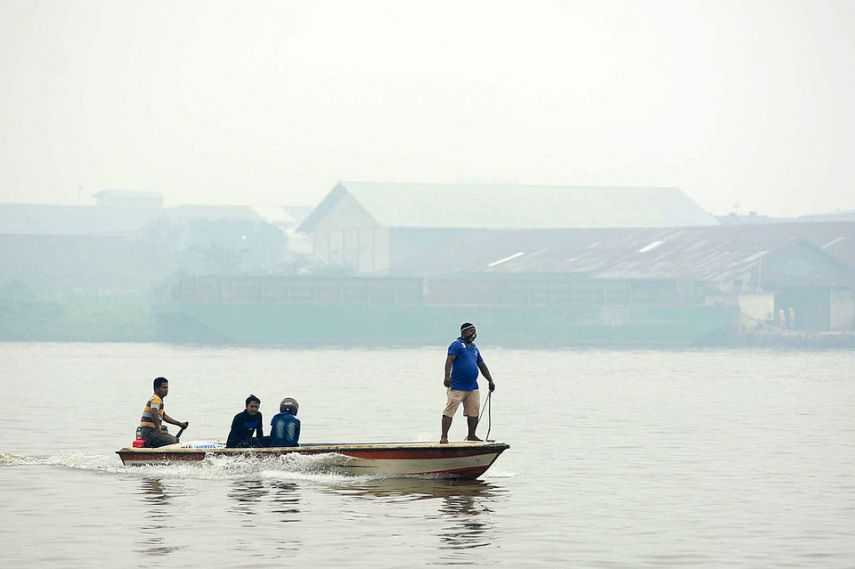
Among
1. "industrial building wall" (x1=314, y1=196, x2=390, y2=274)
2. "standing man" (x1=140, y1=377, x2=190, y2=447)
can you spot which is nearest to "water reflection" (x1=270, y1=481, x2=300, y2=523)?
"standing man" (x1=140, y1=377, x2=190, y2=447)

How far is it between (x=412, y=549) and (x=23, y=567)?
3.85m

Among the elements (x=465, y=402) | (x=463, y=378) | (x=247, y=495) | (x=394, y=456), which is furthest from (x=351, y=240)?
(x=247, y=495)

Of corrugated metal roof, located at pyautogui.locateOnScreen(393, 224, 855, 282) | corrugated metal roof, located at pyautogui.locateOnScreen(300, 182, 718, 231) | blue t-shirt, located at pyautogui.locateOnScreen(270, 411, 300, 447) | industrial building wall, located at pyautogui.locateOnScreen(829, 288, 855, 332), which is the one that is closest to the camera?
blue t-shirt, located at pyautogui.locateOnScreen(270, 411, 300, 447)

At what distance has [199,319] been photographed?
343ft

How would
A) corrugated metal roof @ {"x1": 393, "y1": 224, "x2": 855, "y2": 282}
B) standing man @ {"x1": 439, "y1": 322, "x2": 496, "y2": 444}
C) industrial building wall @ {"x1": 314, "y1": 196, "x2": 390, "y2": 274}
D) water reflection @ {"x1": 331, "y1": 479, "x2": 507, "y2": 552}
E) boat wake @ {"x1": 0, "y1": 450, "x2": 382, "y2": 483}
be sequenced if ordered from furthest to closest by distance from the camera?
industrial building wall @ {"x1": 314, "y1": 196, "x2": 390, "y2": 274} → corrugated metal roof @ {"x1": 393, "y1": 224, "x2": 855, "y2": 282} → boat wake @ {"x1": 0, "y1": 450, "x2": 382, "y2": 483} → standing man @ {"x1": 439, "y1": 322, "x2": 496, "y2": 444} → water reflection @ {"x1": 331, "y1": 479, "x2": 507, "y2": 552}

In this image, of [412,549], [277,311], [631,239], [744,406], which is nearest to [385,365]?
[744,406]

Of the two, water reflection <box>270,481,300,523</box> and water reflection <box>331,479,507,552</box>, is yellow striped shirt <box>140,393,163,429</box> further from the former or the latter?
water reflection <box>331,479,507,552</box>

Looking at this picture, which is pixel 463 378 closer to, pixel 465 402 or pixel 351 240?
pixel 465 402

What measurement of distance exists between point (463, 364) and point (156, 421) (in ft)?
14.4

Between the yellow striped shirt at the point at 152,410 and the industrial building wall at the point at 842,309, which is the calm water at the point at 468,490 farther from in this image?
the industrial building wall at the point at 842,309

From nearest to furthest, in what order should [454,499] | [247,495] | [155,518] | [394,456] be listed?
[155,518] → [454,499] → [247,495] → [394,456]

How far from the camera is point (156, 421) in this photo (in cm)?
2375

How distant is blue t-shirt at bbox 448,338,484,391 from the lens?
22797 millimetres

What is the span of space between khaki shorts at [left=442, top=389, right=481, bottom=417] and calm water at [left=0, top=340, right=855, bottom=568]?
3.25 ft
